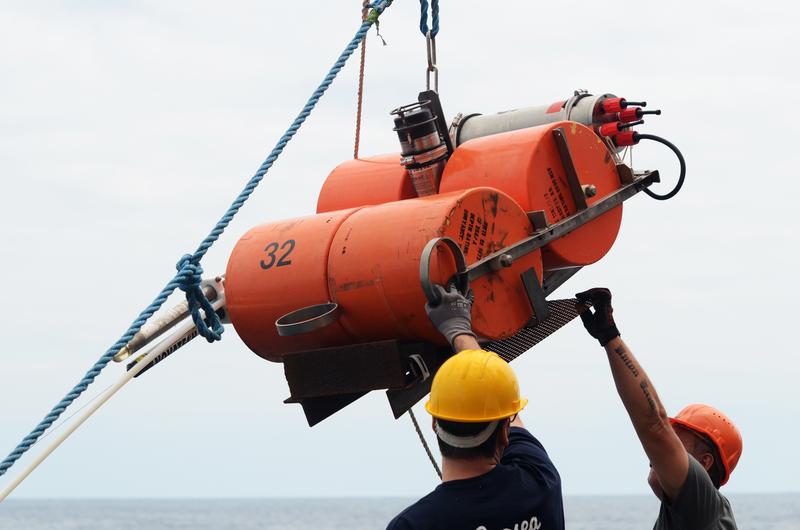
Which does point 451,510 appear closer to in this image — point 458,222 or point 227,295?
point 458,222

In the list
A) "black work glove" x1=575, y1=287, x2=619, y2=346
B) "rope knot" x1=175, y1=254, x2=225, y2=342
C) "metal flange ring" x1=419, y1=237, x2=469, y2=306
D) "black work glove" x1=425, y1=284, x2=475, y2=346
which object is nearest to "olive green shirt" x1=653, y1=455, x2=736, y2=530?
"black work glove" x1=575, y1=287, x2=619, y2=346

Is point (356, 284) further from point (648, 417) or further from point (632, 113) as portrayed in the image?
point (632, 113)

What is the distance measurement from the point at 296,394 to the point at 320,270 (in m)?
0.57

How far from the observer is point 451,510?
4.09m

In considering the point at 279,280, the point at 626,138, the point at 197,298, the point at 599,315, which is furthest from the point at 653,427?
the point at 197,298

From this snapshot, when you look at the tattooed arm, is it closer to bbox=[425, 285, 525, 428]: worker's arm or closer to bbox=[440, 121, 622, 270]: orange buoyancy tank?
bbox=[425, 285, 525, 428]: worker's arm

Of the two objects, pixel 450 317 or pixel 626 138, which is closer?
pixel 450 317

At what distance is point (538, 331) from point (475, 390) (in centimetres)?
163

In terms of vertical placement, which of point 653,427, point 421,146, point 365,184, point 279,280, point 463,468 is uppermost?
point 421,146

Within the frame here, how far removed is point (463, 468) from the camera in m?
4.14

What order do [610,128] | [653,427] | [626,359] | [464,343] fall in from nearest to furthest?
[464,343]
[653,427]
[626,359]
[610,128]

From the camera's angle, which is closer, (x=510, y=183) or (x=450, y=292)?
(x=450, y=292)

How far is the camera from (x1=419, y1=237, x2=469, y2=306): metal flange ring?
470 cm

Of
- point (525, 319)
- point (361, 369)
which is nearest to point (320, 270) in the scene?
point (361, 369)
